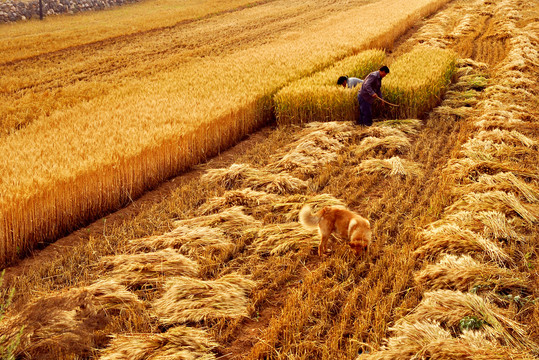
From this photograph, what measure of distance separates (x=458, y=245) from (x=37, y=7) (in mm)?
32407

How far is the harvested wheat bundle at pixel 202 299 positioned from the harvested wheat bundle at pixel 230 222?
1.03 m

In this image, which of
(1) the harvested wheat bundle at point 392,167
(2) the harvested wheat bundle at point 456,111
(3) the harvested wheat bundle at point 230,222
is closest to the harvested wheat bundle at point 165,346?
(3) the harvested wheat bundle at point 230,222

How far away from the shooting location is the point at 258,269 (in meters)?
4.39

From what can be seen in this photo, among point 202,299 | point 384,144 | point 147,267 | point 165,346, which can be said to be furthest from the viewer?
point 384,144

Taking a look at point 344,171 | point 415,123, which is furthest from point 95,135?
point 415,123

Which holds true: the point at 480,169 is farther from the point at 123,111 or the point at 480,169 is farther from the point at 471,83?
the point at 123,111

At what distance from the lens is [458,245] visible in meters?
4.40

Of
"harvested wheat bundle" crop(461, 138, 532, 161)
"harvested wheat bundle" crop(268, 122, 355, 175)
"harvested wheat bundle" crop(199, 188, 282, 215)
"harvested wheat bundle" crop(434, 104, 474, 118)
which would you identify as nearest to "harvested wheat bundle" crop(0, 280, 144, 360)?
"harvested wheat bundle" crop(199, 188, 282, 215)

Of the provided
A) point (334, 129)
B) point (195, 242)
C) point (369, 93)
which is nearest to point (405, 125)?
point (369, 93)

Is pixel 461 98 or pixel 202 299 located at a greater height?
pixel 461 98

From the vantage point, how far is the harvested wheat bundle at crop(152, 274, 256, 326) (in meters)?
3.66

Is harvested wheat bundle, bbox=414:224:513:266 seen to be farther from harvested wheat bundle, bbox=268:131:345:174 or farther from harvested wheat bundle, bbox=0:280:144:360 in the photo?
harvested wheat bundle, bbox=0:280:144:360

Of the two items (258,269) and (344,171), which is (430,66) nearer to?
(344,171)

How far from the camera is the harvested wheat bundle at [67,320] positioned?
3.31m
